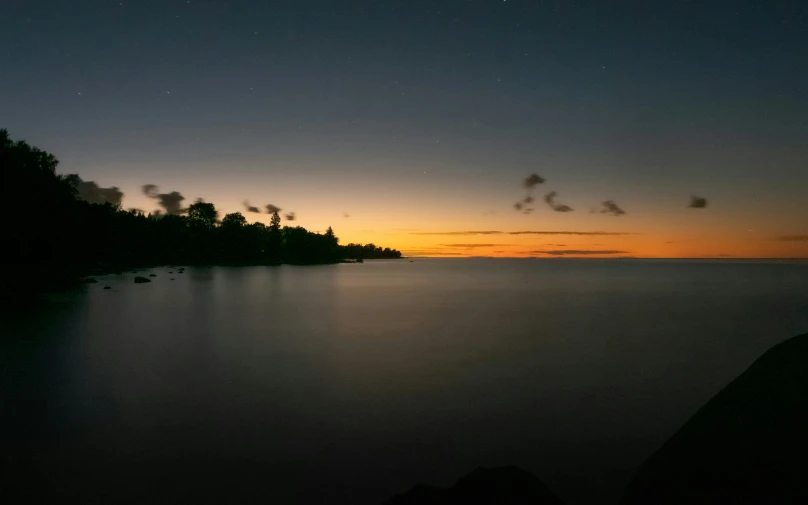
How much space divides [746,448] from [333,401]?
10579 millimetres

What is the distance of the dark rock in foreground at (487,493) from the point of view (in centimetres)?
532

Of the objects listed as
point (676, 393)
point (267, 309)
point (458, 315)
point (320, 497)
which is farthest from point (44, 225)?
point (676, 393)

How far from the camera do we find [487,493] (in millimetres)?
5398

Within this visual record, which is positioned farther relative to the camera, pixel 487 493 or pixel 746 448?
pixel 487 493

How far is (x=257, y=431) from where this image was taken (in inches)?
419

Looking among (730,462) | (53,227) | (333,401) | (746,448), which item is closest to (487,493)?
(730,462)

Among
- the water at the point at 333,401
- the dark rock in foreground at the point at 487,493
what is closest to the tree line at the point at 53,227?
the water at the point at 333,401

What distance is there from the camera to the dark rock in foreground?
532 centimetres

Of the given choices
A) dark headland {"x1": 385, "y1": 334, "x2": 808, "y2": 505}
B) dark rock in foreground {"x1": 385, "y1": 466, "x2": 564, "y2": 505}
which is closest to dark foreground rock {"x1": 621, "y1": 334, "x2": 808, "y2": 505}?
dark headland {"x1": 385, "y1": 334, "x2": 808, "y2": 505}

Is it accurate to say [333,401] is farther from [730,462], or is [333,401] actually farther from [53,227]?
[53,227]

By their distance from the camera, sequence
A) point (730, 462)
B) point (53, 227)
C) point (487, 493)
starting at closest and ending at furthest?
point (730, 462) < point (487, 493) < point (53, 227)

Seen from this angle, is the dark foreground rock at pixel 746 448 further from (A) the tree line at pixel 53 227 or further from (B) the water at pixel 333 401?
(A) the tree line at pixel 53 227

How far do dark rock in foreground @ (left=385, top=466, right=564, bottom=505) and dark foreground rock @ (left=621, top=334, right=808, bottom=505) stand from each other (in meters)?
1.37

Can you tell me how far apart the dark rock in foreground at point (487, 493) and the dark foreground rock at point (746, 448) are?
1.37 metres
